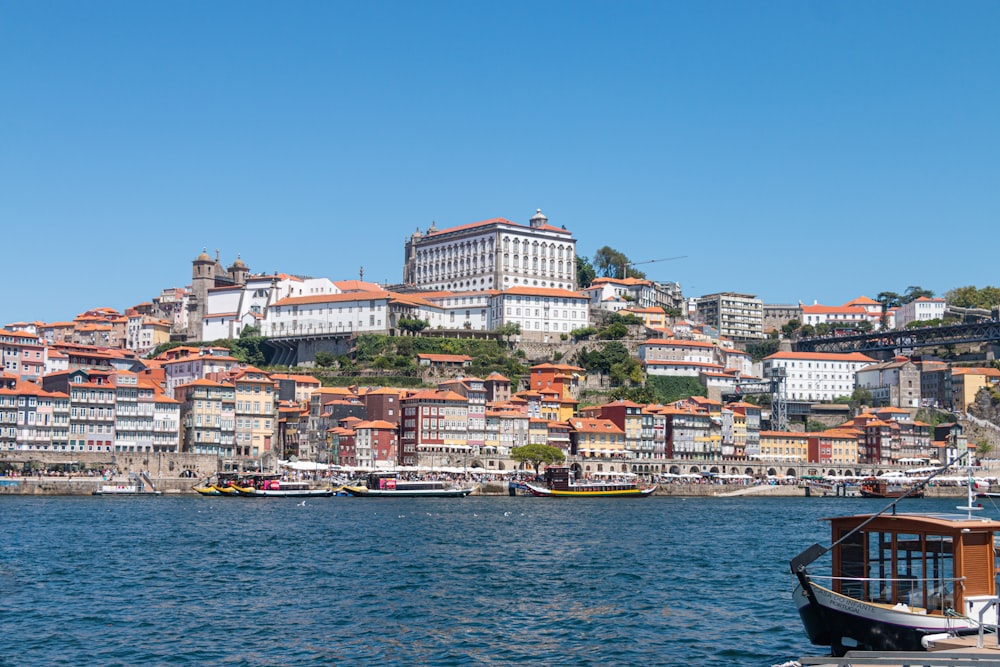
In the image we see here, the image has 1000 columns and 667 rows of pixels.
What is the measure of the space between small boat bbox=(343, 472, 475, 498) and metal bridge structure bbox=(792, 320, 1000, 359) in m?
62.5

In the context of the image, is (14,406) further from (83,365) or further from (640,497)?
(640,497)

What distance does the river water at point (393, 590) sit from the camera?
81.8 feet

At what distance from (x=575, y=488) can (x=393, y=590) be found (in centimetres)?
5292

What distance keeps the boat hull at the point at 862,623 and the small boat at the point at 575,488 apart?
205ft

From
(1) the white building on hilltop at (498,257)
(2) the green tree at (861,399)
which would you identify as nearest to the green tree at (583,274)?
(1) the white building on hilltop at (498,257)

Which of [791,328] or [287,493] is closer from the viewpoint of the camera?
[287,493]

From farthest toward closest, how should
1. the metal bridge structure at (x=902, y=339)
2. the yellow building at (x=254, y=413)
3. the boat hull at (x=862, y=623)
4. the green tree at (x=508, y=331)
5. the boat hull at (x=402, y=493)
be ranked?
the metal bridge structure at (x=902, y=339) < the green tree at (x=508, y=331) < the yellow building at (x=254, y=413) < the boat hull at (x=402, y=493) < the boat hull at (x=862, y=623)

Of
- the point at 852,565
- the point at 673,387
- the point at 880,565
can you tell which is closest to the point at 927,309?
the point at 673,387

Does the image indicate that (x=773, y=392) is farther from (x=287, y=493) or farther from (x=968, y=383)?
(x=287, y=493)

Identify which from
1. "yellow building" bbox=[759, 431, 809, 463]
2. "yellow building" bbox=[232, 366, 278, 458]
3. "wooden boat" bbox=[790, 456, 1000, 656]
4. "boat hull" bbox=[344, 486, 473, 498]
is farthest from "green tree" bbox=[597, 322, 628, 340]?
"wooden boat" bbox=[790, 456, 1000, 656]

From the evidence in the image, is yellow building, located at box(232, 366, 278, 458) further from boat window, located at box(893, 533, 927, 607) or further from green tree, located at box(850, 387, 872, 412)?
boat window, located at box(893, 533, 927, 607)

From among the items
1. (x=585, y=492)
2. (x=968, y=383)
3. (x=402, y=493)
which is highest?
(x=968, y=383)

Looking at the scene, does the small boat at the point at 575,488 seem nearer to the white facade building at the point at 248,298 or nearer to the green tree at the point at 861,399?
the green tree at the point at 861,399

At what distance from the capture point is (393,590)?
33344 millimetres
